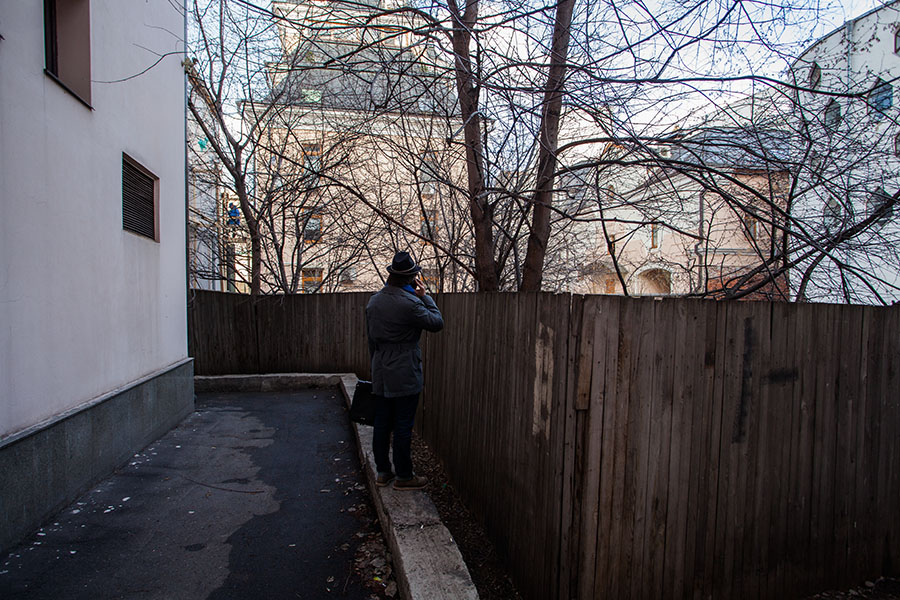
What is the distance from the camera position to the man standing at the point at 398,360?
4148mm

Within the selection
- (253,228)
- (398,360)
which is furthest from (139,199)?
(253,228)

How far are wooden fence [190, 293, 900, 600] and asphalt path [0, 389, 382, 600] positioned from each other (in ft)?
4.25

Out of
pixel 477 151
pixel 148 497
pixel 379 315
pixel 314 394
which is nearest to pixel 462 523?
pixel 379 315

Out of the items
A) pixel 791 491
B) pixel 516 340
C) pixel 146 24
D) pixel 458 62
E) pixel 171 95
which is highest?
pixel 146 24

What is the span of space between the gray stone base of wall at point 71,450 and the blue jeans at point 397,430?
98.3 inches

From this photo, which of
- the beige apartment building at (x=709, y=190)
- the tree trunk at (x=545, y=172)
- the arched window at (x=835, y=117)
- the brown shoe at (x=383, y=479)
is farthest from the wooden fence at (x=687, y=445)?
the arched window at (x=835, y=117)

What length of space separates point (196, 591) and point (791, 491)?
3695 mm

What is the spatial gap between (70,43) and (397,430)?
4635 mm

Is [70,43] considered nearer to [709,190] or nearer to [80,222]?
[80,222]

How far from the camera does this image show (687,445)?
2.74 metres

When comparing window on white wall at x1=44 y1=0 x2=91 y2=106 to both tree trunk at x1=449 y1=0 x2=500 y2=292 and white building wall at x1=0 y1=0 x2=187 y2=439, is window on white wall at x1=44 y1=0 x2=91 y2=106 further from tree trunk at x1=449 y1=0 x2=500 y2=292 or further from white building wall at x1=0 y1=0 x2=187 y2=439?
tree trunk at x1=449 y1=0 x2=500 y2=292

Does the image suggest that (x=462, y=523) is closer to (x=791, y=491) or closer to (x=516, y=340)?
(x=516, y=340)

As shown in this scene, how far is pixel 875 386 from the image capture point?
11.1 ft

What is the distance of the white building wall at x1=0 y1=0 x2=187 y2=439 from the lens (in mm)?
3621
